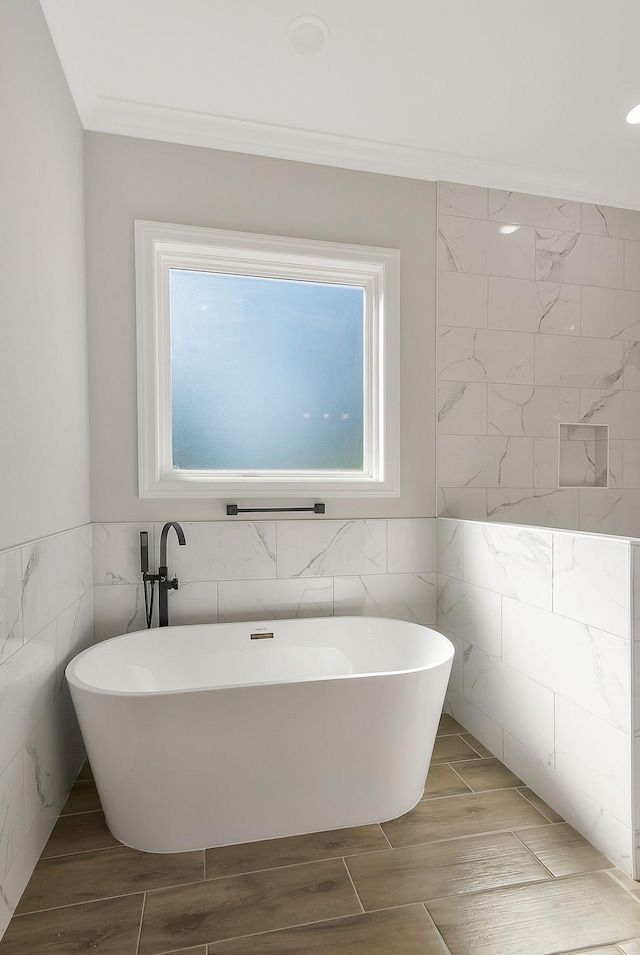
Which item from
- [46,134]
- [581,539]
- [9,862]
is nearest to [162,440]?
[46,134]

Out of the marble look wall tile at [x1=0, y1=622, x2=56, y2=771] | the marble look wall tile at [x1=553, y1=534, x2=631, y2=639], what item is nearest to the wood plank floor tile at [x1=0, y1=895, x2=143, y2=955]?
the marble look wall tile at [x1=0, y1=622, x2=56, y2=771]

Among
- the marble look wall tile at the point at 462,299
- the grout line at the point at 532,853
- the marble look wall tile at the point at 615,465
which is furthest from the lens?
the marble look wall tile at the point at 615,465

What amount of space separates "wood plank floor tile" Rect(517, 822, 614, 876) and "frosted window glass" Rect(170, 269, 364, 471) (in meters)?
1.66

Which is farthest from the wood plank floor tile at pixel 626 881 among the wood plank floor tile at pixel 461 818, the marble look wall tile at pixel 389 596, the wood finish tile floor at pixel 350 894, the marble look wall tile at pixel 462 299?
the marble look wall tile at pixel 462 299

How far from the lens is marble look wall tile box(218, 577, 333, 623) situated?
248cm

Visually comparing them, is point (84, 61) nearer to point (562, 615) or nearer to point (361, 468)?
point (361, 468)

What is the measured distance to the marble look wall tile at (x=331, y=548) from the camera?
8.36 feet

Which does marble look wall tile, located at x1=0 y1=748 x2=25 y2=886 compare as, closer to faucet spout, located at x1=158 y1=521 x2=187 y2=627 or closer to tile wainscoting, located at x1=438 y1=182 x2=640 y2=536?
faucet spout, located at x1=158 y1=521 x2=187 y2=627

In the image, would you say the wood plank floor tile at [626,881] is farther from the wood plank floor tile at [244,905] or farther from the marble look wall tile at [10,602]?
the marble look wall tile at [10,602]

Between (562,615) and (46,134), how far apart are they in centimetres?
236

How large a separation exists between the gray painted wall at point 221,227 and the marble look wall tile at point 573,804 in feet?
3.73

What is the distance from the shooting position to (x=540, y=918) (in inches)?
55.4

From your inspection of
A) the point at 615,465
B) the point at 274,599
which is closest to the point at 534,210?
the point at 615,465

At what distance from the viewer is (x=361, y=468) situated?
276cm
